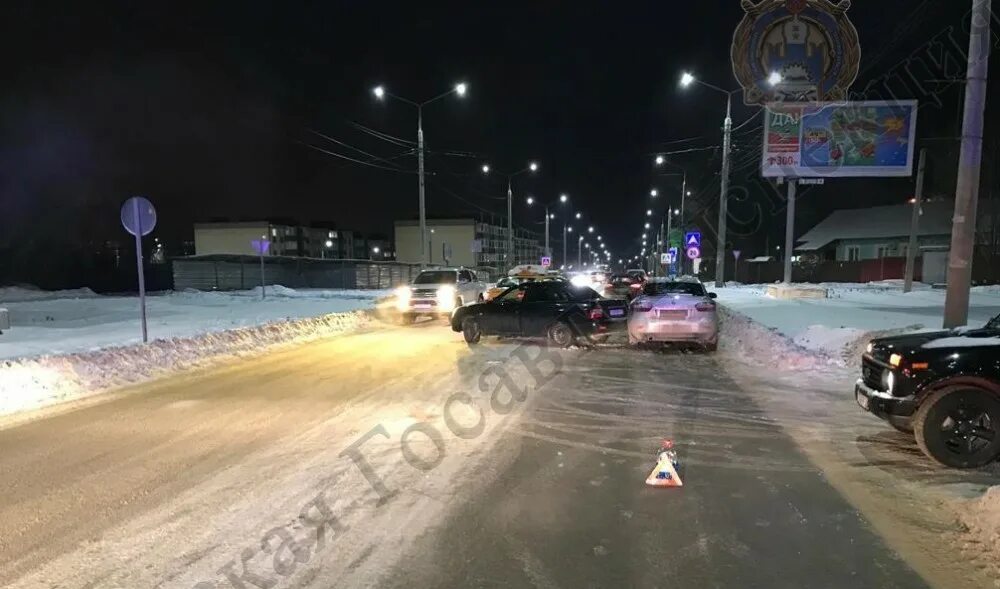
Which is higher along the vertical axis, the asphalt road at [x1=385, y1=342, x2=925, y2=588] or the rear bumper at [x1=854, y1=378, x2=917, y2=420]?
the rear bumper at [x1=854, y1=378, x2=917, y2=420]

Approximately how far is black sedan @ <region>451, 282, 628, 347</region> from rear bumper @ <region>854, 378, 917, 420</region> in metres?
7.98

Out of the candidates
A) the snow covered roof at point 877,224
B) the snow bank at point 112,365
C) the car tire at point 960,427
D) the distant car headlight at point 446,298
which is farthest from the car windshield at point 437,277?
the snow covered roof at point 877,224

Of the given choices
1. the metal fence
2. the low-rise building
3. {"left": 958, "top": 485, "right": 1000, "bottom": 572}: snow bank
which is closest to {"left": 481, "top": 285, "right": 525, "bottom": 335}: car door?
{"left": 958, "top": 485, "right": 1000, "bottom": 572}: snow bank

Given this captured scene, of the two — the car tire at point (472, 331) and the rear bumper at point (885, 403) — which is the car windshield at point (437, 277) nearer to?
the car tire at point (472, 331)

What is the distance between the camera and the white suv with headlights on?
68.5 ft

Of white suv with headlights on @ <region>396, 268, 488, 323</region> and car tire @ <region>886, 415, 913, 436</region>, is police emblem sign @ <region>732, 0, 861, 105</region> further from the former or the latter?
car tire @ <region>886, 415, 913, 436</region>

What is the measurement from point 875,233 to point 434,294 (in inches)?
1708

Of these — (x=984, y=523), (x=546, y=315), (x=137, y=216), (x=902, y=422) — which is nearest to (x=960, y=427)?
(x=902, y=422)

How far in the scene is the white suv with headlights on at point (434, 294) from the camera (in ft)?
68.5

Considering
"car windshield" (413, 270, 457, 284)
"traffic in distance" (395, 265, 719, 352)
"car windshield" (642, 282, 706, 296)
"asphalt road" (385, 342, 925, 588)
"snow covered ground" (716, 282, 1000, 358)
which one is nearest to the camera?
"asphalt road" (385, 342, 925, 588)

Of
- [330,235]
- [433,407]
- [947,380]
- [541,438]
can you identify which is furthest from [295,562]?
[330,235]

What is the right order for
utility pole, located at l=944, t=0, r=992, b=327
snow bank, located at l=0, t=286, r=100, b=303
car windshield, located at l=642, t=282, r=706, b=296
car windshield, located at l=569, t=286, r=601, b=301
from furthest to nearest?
snow bank, located at l=0, t=286, r=100, b=303, car windshield, located at l=569, t=286, r=601, b=301, car windshield, located at l=642, t=282, r=706, b=296, utility pole, located at l=944, t=0, r=992, b=327

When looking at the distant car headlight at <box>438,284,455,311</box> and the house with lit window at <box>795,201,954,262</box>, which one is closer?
the distant car headlight at <box>438,284,455,311</box>

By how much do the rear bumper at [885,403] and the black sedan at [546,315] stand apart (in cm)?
798
